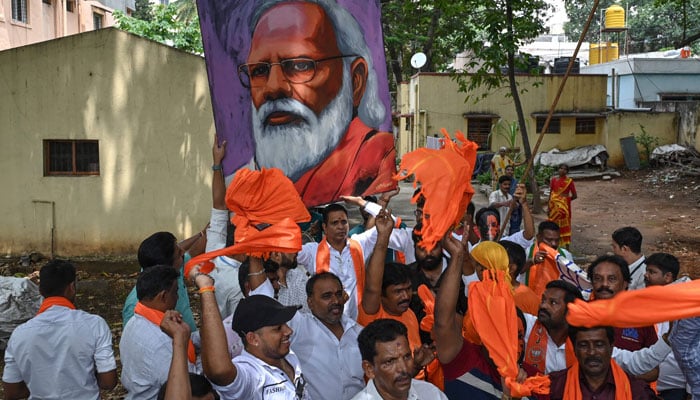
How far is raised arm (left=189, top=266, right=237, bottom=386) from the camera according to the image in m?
2.80

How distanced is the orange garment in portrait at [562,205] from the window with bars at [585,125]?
13.4 m

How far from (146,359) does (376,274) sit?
1281 millimetres

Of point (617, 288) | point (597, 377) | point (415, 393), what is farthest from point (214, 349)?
point (617, 288)

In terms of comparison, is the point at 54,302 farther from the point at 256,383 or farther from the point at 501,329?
the point at 501,329

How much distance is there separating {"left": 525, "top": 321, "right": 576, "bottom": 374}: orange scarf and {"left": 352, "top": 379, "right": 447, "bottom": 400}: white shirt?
3.07 feet

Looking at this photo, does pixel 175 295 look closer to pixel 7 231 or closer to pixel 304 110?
pixel 304 110

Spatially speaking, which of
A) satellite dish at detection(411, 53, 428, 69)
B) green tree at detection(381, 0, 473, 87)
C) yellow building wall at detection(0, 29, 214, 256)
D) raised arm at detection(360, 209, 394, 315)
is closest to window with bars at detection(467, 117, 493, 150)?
green tree at detection(381, 0, 473, 87)

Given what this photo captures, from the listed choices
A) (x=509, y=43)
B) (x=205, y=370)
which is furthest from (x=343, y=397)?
(x=509, y=43)

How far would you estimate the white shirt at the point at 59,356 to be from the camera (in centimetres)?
364

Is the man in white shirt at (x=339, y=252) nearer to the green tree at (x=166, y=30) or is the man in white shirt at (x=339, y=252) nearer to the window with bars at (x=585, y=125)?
the green tree at (x=166, y=30)

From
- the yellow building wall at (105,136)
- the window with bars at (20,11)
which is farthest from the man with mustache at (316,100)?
the window with bars at (20,11)

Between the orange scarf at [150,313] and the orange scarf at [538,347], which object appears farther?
the orange scarf at [538,347]

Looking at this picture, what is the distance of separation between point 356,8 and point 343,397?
3.71 m

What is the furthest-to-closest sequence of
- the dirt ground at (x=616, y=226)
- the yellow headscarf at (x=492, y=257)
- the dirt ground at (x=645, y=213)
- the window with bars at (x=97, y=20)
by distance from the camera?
the window with bars at (x=97, y=20)
the dirt ground at (x=645, y=213)
the dirt ground at (x=616, y=226)
the yellow headscarf at (x=492, y=257)
